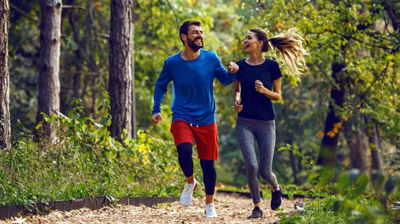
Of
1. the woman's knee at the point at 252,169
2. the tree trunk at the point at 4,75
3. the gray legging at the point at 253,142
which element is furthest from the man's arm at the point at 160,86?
the tree trunk at the point at 4,75

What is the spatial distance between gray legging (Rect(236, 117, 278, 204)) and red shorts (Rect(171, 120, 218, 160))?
0.34 metres

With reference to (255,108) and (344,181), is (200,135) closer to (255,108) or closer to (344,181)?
(255,108)

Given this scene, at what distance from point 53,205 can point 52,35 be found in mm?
6284

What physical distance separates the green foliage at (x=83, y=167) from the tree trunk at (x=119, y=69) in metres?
0.51

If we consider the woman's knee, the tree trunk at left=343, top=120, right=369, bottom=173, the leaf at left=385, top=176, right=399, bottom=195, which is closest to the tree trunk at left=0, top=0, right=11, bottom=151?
the woman's knee

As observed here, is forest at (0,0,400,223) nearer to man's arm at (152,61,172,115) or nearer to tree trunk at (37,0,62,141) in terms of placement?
tree trunk at (37,0,62,141)

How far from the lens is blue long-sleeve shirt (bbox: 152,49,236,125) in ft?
22.7

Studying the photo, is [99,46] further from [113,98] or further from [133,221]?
[133,221]

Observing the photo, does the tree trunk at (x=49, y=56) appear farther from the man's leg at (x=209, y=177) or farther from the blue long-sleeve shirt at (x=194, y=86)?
the man's leg at (x=209, y=177)

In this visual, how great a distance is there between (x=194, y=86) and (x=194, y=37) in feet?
1.85

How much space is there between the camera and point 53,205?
22.4 feet

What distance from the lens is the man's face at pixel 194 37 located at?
6.90 meters

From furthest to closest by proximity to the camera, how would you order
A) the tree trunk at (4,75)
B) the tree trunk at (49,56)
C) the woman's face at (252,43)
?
the tree trunk at (49,56) < the tree trunk at (4,75) < the woman's face at (252,43)

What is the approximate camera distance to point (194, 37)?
22.6ft
